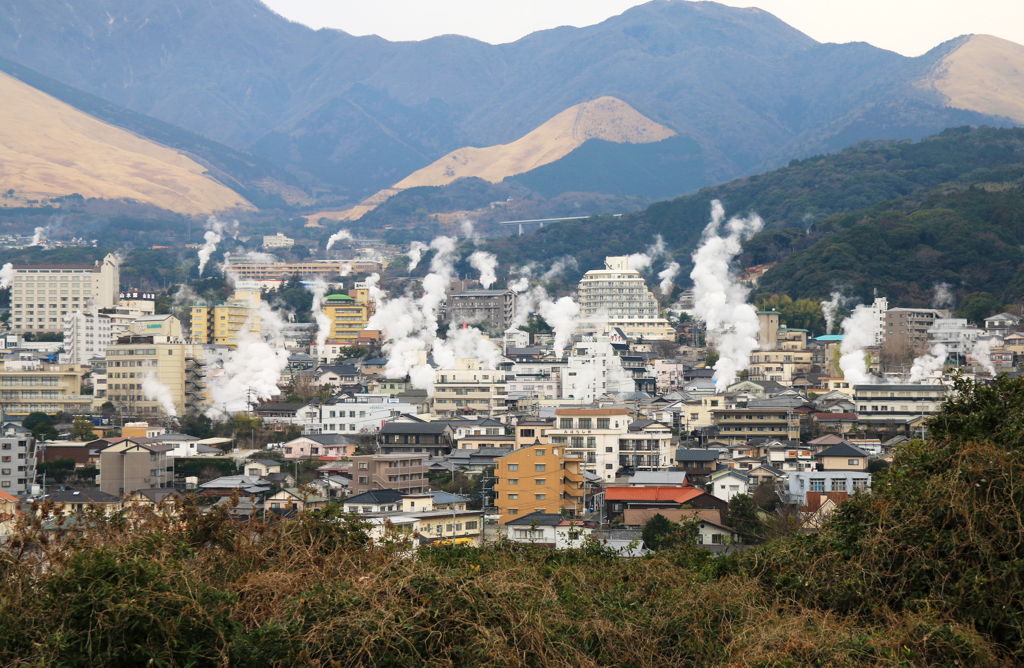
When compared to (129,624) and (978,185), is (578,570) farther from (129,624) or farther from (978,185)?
(978,185)

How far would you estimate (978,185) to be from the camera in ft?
206

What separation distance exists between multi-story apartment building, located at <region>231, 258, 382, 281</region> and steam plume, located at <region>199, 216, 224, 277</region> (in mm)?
2257

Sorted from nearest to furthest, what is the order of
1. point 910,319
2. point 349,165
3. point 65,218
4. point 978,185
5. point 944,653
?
1. point 944,653
2. point 910,319
3. point 978,185
4. point 65,218
5. point 349,165

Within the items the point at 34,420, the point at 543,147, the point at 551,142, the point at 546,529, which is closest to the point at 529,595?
the point at 546,529

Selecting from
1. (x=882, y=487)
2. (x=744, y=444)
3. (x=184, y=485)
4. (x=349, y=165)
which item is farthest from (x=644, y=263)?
(x=349, y=165)

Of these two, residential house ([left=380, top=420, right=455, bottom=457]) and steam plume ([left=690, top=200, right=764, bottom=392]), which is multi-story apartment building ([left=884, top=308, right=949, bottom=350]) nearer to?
steam plume ([left=690, top=200, right=764, bottom=392])

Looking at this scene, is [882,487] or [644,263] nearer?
[882,487]

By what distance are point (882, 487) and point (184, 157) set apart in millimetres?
144858

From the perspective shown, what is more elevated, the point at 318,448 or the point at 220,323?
the point at 220,323

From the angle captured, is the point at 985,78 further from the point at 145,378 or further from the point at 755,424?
the point at 145,378

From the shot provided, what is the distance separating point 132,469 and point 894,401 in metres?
21.3

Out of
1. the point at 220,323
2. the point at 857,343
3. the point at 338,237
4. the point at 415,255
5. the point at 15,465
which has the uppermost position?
the point at 338,237

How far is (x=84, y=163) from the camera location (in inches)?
4833

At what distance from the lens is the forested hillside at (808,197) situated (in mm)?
64250
